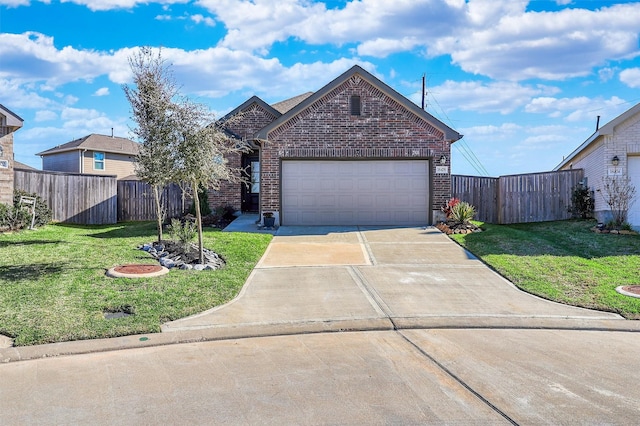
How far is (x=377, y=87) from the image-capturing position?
16.9m

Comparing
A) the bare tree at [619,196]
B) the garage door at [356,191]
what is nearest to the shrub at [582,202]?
the bare tree at [619,196]

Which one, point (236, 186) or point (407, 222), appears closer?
point (407, 222)

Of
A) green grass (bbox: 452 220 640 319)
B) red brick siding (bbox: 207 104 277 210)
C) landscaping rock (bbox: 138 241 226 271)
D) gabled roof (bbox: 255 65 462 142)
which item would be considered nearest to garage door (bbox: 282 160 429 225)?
gabled roof (bbox: 255 65 462 142)

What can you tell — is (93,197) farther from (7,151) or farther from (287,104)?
(287,104)

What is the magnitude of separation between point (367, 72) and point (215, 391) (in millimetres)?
13775

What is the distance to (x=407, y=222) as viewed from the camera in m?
17.4

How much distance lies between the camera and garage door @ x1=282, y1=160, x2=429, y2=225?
17.3m

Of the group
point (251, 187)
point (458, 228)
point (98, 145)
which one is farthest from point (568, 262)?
point (98, 145)

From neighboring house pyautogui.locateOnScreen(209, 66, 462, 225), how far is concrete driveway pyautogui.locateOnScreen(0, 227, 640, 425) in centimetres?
788

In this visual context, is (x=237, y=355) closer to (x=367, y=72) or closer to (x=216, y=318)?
(x=216, y=318)

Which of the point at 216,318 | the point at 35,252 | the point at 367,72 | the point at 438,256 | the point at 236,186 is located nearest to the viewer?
the point at 216,318

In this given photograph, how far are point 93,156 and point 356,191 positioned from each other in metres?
19.7

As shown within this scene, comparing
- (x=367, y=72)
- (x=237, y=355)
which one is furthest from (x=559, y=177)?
(x=237, y=355)

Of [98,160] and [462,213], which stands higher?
[98,160]
